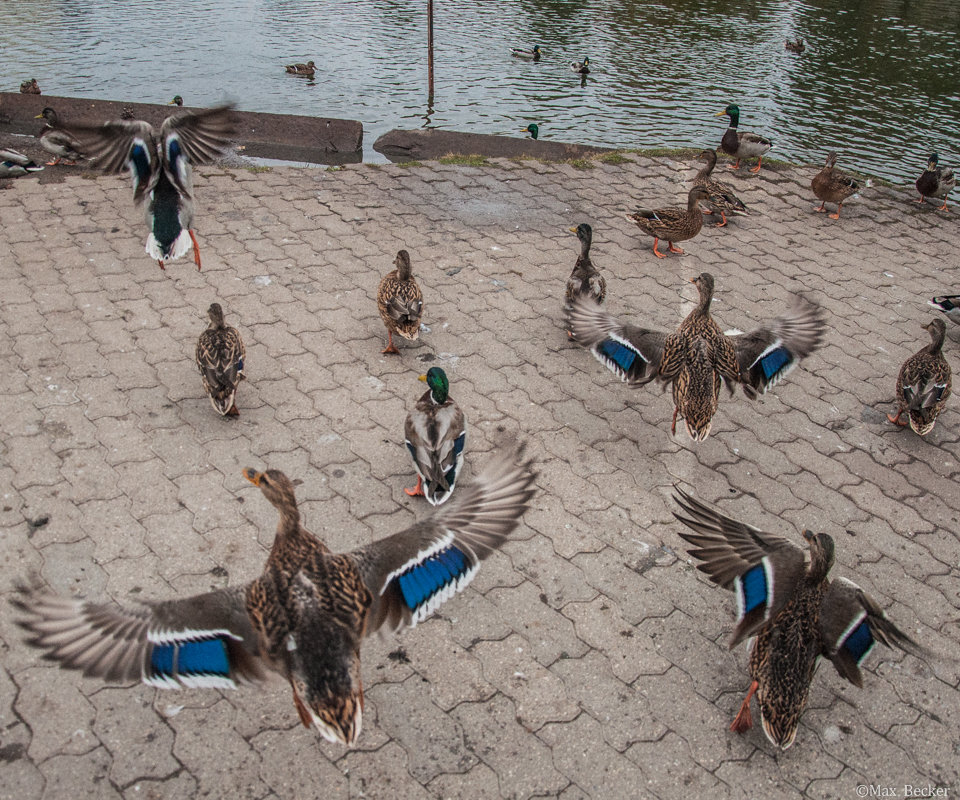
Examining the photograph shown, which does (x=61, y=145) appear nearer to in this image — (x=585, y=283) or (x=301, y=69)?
(x=585, y=283)

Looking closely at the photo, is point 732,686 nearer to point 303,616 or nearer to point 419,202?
point 303,616

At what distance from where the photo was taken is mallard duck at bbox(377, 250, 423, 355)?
575 centimetres

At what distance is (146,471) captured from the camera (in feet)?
15.3

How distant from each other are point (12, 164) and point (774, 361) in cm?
814

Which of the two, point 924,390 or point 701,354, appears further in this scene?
point 924,390

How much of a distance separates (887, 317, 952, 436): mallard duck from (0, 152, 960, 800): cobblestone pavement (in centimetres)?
20

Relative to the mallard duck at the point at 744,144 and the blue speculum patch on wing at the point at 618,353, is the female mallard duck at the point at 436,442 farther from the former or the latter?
the mallard duck at the point at 744,144

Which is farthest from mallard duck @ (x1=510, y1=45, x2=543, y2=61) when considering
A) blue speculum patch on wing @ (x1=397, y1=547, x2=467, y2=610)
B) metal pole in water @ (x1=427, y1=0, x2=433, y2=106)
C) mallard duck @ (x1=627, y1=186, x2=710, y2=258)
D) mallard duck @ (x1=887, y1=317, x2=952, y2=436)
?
blue speculum patch on wing @ (x1=397, y1=547, x2=467, y2=610)

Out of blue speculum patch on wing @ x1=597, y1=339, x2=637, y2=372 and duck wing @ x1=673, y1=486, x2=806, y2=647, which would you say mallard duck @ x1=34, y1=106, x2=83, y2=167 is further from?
duck wing @ x1=673, y1=486, x2=806, y2=647

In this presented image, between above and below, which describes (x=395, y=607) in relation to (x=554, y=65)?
below

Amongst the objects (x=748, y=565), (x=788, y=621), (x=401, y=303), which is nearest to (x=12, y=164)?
(x=401, y=303)

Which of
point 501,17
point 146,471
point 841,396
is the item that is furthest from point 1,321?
point 501,17

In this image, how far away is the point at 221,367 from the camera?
496 cm

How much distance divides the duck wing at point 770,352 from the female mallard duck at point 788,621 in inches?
80.1
